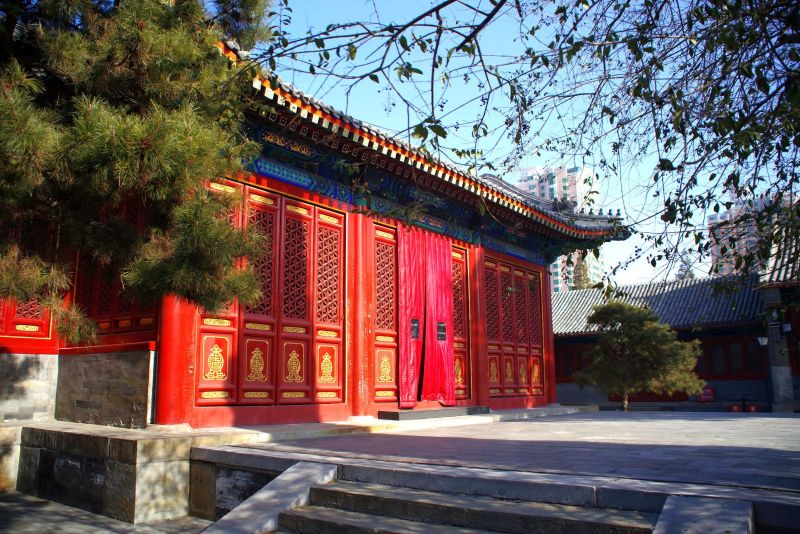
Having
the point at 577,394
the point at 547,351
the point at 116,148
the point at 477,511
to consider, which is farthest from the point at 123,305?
the point at 577,394

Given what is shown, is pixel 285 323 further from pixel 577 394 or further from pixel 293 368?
pixel 577 394

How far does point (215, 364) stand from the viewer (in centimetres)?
687

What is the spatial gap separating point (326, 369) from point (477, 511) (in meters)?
4.89

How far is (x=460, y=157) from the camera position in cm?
417

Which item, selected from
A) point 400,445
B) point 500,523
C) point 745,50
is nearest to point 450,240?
point 400,445

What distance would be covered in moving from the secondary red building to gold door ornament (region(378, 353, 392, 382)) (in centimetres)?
2

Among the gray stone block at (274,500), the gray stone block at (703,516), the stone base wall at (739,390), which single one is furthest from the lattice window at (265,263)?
the stone base wall at (739,390)

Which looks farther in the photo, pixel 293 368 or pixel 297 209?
pixel 297 209

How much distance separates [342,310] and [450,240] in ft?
9.58

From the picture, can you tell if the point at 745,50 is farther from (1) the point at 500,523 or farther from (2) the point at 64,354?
(2) the point at 64,354

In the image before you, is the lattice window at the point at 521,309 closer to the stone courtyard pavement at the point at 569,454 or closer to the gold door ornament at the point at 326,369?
the stone courtyard pavement at the point at 569,454

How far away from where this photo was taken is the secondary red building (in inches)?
261

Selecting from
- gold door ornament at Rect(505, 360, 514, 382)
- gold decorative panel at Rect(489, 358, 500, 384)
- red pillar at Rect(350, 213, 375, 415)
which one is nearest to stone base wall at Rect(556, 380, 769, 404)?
gold door ornament at Rect(505, 360, 514, 382)

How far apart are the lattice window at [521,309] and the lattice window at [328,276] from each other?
501cm
